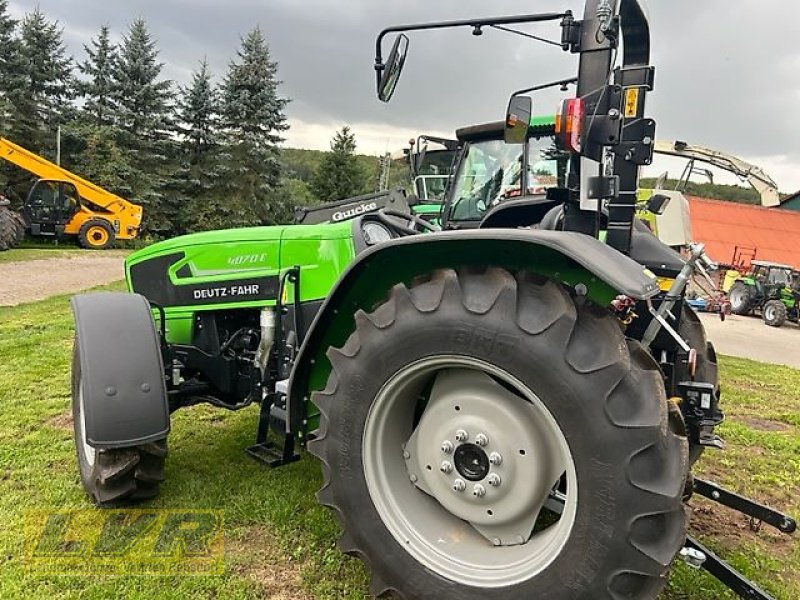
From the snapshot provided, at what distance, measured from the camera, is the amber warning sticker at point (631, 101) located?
2352 mm

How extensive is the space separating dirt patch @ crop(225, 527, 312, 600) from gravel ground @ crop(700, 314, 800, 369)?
344 inches

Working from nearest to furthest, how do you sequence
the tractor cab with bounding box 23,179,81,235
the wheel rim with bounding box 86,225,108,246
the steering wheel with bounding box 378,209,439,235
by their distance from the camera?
the steering wheel with bounding box 378,209,439,235 → the tractor cab with bounding box 23,179,81,235 → the wheel rim with bounding box 86,225,108,246

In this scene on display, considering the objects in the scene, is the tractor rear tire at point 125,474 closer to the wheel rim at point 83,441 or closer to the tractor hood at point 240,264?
the wheel rim at point 83,441

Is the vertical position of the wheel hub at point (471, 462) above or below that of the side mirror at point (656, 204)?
below

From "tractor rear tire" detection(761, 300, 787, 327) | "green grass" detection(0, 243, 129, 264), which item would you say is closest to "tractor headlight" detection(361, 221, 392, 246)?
"green grass" detection(0, 243, 129, 264)

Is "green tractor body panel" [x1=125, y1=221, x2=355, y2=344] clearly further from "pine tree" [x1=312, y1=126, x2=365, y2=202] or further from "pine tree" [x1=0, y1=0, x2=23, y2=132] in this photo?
"pine tree" [x1=312, y1=126, x2=365, y2=202]

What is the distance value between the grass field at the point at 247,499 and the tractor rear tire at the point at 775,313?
11247mm

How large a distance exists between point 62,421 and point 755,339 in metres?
12.2

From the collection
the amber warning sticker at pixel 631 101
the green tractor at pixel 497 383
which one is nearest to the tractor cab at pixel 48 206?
the green tractor at pixel 497 383

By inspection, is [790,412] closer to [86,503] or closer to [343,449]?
[343,449]

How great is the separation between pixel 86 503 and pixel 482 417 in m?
2.06

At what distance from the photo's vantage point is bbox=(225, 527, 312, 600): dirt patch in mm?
2350

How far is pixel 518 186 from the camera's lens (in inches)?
301

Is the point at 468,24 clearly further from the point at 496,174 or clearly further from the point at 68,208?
the point at 68,208
